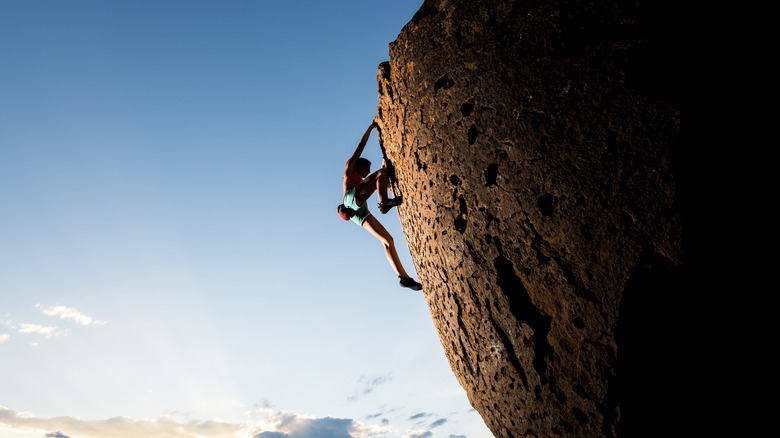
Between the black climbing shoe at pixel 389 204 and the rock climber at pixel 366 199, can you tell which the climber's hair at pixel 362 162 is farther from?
the black climbing shoe at pixel 389 204

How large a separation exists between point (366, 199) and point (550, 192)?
182cm

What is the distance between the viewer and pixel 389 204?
309cm

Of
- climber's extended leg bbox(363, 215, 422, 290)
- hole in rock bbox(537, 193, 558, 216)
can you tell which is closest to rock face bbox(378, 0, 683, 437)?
hole in rock bbox(537, 193, 558, 216)

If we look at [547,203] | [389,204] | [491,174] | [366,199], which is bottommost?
[547,203]

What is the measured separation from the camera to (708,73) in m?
1.73

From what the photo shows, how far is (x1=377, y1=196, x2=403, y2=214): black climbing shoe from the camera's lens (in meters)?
3.03

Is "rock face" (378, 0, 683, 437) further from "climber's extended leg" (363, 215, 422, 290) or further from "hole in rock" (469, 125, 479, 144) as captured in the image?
"climber's extended leg" (363, 215, 422, 290)

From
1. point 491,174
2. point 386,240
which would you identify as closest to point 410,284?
point 386,240

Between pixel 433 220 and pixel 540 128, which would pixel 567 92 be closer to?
pixel 540 128

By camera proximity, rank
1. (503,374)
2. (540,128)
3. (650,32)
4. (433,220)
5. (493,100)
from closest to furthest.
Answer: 1. (650,32)
2. (540,128)
3. (493,100)
4. (503,374)
5. (433,220)

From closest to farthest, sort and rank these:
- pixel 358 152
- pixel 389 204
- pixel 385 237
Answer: pixel 389 204, pixel 358 152, pixel 385 237

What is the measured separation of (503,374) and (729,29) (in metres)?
1.97

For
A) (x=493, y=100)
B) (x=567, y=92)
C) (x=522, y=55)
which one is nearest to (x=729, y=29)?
(x=567, y=92)

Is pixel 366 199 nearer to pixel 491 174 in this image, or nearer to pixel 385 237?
pixel 385 237
